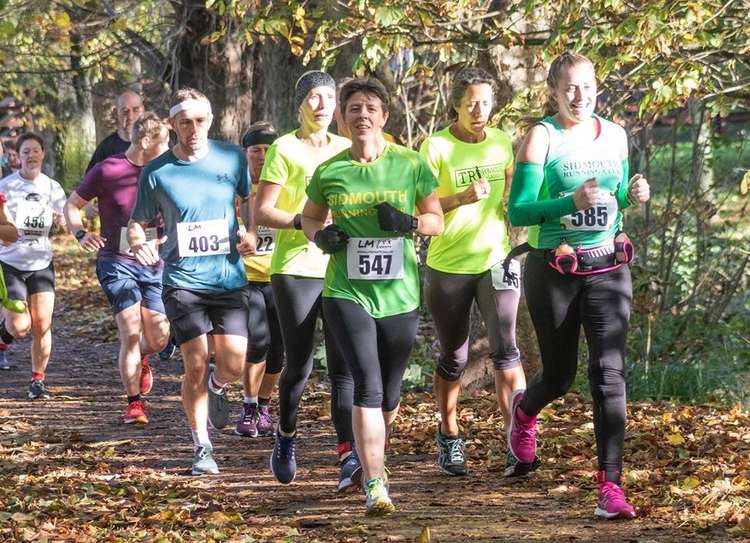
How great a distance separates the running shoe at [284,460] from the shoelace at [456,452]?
0.89 metres

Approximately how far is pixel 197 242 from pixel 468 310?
158 centimetres

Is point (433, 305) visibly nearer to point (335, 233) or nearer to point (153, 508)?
point (335, 233)

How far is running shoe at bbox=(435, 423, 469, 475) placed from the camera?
7605 millimetres

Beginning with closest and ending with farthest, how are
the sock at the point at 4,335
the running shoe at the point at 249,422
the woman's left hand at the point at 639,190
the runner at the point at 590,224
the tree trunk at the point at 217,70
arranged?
the woman's left hand at the point at 639,190, the runner at the point at 590,224, the running shoe at the point at 249,422, the sock at the point at 4,335, the tree trunk at the point at 217,70

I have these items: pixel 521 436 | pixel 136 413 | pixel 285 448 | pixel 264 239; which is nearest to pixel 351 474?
pixel 285 448

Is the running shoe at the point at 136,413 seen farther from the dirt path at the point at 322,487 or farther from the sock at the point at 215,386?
the sock at the point at 215,386

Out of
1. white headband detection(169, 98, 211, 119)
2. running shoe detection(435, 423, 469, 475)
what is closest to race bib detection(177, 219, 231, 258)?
white headband detection(169, 98, 211, 119)

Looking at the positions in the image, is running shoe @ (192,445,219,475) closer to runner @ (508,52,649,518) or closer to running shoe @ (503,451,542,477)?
running shoe @ (503,451,542,477)

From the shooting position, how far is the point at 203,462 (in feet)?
25.7

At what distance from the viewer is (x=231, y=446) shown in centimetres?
886

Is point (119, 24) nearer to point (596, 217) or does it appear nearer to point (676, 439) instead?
point (676, 439)

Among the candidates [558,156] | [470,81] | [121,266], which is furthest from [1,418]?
[558,156]

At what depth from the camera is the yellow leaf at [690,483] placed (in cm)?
682

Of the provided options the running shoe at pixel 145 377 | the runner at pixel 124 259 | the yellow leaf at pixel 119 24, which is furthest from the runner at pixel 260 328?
the yellow leaf at pixel 119 24
